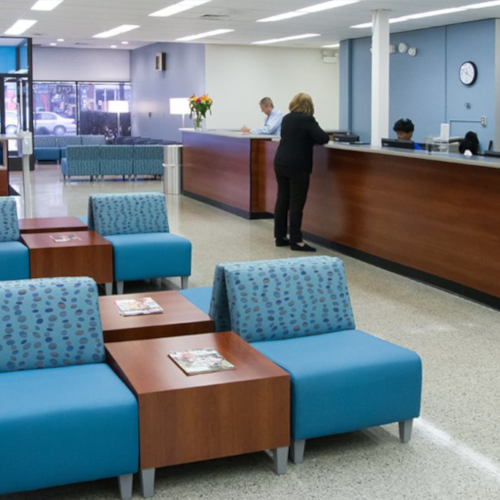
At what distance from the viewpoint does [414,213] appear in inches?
308

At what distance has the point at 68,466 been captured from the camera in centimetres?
336

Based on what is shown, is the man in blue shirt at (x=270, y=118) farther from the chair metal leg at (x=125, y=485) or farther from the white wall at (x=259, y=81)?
the chair metal leg at (x=125, y=485)

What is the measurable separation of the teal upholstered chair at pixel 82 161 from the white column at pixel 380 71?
6891mm

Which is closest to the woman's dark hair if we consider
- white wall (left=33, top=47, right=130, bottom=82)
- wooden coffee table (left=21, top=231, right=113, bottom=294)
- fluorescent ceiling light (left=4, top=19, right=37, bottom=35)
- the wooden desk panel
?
wooden coffee table (left=21, top=231, right=113, bottom=294)

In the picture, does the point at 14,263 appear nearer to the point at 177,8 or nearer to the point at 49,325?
the point at 49,325

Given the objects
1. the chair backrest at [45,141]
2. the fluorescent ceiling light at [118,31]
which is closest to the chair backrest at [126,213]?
the fluorescent ceiling light at [118,31]

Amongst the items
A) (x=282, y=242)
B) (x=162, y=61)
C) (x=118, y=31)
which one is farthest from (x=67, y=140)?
(x=282, y=242)

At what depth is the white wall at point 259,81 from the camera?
19.1 metres

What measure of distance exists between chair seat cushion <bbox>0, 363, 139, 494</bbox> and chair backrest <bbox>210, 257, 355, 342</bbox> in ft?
2.87

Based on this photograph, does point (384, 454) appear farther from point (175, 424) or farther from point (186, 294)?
point (186, 294)

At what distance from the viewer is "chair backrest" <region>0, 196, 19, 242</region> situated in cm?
736

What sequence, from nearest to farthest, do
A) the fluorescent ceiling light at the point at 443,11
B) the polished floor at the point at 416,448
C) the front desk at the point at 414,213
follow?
1. the polished floor at the point at 416,448
2. the front desk at the point at 414,213
3. the fluorescent ceiling light at the point at 443,11

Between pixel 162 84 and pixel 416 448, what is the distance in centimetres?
1872

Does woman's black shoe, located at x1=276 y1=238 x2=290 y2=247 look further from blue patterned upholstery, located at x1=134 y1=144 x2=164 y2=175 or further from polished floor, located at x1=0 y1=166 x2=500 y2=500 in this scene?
blue patterned upholstery, located at x1=134 y1=144 x2=164 y2=175
